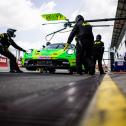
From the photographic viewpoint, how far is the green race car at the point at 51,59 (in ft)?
38.0

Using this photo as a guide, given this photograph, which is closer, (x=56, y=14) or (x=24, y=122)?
(x=24, y=122)

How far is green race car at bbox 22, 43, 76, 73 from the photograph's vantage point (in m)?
11.6

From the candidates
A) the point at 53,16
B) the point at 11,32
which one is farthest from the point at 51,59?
the point at 53,16

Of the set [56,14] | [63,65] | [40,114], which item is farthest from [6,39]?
[40,114]

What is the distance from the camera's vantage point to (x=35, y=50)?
12297mm

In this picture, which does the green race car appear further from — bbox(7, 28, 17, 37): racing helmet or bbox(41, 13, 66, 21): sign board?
bbox(41, 13, 66, 21): sign board

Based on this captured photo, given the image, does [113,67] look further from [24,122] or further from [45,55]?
[24,122]

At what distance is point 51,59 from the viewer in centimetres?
1163

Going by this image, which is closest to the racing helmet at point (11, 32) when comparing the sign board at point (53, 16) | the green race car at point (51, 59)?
the green race car at point (51, 59)

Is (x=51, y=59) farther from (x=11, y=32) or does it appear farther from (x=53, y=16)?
(x=53, y=16)

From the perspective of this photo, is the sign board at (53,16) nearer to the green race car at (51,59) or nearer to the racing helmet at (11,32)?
the racing helmet at (11,32)

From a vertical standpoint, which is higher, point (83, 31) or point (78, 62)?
point (83, 31)

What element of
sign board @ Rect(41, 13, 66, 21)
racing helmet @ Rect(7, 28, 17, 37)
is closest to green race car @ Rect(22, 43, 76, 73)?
racing helmet @ Rect(7, 28, 17, 37)

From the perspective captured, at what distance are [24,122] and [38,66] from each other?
35.3 feet
